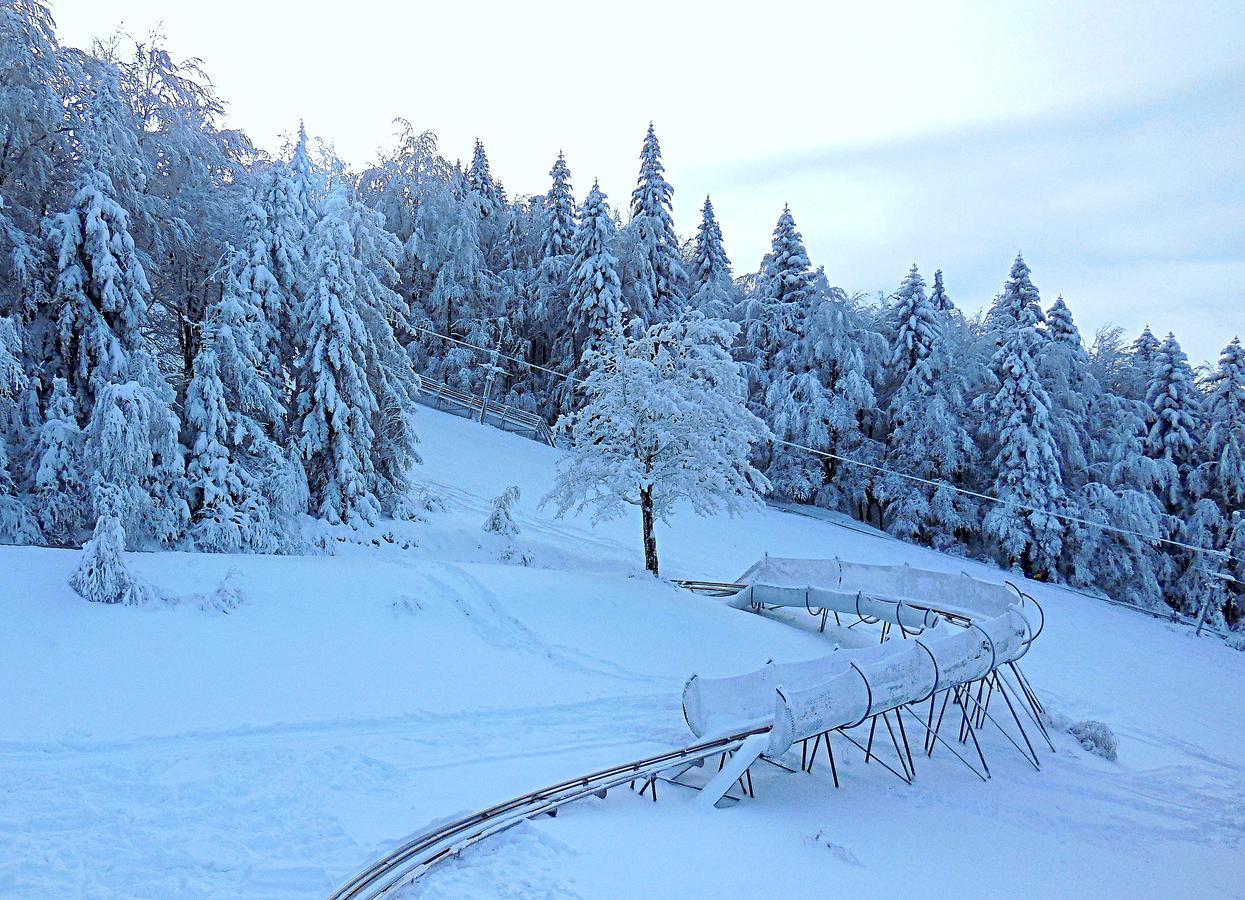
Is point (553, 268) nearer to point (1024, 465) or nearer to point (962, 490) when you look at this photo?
point (962, 490)

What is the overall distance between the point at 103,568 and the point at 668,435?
34.8 ft

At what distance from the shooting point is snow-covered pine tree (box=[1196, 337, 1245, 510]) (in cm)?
2819

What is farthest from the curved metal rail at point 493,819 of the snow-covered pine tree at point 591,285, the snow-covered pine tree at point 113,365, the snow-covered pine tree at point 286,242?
the snow-covered pine tree at point 591,285

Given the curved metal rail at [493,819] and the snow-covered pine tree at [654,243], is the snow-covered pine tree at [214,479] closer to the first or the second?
the curved metal rail at [493,819]

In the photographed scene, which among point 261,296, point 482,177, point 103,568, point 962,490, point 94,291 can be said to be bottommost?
point 103,568

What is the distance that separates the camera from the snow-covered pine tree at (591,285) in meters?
32.5

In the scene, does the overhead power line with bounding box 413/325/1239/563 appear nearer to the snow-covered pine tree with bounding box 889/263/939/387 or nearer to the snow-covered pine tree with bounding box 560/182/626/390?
the snow-covered pine tree with bounding box 560/182/626/390

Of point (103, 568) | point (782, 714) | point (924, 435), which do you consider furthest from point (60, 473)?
point (924, 435)

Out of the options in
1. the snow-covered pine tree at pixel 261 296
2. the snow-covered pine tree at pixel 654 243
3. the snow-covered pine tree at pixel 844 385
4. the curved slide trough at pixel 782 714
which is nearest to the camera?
the curved slide trough at pixel 782 714

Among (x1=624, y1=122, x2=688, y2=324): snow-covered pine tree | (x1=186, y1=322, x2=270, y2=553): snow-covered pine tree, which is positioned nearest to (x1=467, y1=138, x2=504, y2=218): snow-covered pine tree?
(x1=624, y1=122, x2=688, y2=324): snow-covered pine tree

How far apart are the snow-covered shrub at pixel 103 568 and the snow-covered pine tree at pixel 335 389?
5.76m

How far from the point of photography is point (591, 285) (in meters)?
32.8

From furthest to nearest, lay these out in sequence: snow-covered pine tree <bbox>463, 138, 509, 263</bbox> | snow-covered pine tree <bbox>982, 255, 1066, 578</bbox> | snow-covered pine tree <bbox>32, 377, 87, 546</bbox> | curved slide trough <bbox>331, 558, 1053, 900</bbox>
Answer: snow-covered pine tree <bbox>463, 138, 509, 263</bbox> < snow-covered pine tree <bbox>982, 255, 1066, 578</bbox> < snow-covered pine tree <bbox>32, 377, 87, 546</bbox> < curved slide trough <bbox>331, 558, 1053, 900</bbox>

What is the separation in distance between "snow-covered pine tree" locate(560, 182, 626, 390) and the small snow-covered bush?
22.3 meters
